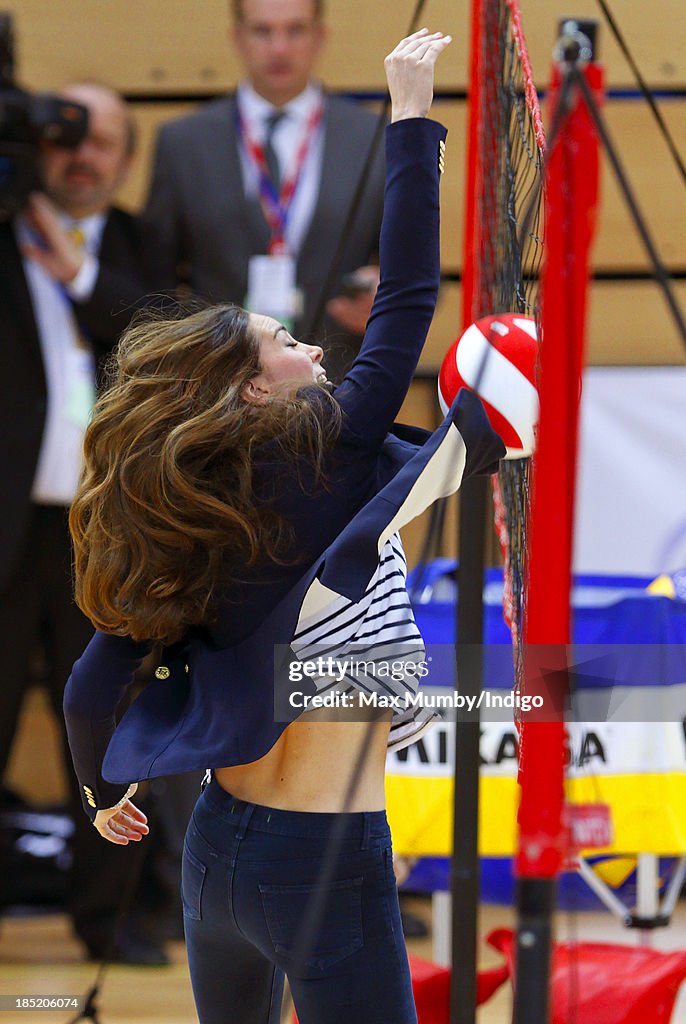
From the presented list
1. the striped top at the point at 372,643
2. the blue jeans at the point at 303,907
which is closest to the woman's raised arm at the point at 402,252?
the striped top at the point at 372,643

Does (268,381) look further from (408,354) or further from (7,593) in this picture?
(7,593)

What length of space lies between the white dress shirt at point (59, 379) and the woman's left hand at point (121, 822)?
60.3 inches

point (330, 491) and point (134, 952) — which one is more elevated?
point (330, 491)

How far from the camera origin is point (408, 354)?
1.36 meters

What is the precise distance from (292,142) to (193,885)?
227cm

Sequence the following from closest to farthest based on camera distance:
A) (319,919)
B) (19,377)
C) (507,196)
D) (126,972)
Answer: (319,919), (507,196), (126,972), (19,377)

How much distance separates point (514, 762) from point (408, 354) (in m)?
1.21

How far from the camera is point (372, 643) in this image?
1.37 m

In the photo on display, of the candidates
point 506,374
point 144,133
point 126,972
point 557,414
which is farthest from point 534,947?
Answer: point 144,133

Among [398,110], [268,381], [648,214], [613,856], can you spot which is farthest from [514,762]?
[648,214]

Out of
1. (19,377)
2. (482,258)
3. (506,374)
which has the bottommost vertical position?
(506,374)

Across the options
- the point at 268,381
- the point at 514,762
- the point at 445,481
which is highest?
the point at 268,381

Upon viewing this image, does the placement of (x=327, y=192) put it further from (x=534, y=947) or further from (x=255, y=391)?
(x=534, y=947)

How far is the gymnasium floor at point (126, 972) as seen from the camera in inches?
104
